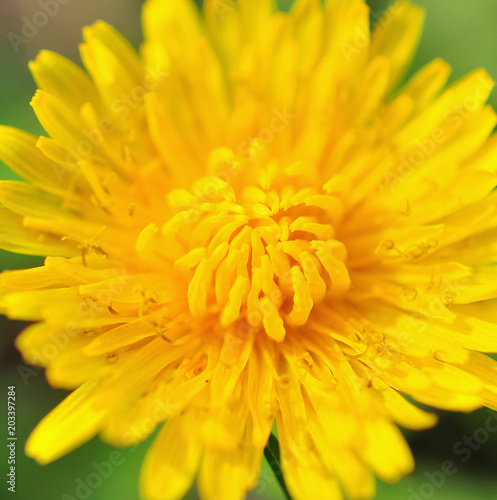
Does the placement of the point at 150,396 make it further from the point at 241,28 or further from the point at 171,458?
the point at 241,28

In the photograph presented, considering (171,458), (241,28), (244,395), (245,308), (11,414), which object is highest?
(241,28)

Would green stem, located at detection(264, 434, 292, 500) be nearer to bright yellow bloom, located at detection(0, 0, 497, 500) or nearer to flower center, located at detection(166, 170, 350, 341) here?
bright yellow bloom, located at detection(0, 0, 497, 500)

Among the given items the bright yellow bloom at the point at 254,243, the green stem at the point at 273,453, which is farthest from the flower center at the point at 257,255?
the green stem at the point at 273,453

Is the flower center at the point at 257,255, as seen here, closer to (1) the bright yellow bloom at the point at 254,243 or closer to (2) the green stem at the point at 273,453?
(1) the bright yellow bloom at the point at 254,243

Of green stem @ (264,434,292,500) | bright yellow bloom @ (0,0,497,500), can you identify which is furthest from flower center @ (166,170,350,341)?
green stem @ (264,434,292,500)

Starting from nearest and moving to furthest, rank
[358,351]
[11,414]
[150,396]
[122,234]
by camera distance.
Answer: [150,396]
[358,351]
[122,234]
[11,414]

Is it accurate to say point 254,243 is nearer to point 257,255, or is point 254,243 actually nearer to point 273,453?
point 257,255

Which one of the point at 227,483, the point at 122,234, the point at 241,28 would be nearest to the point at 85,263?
the point at 122,234

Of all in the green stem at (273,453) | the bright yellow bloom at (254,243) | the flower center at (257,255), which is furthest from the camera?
the flower center at (257,255)
